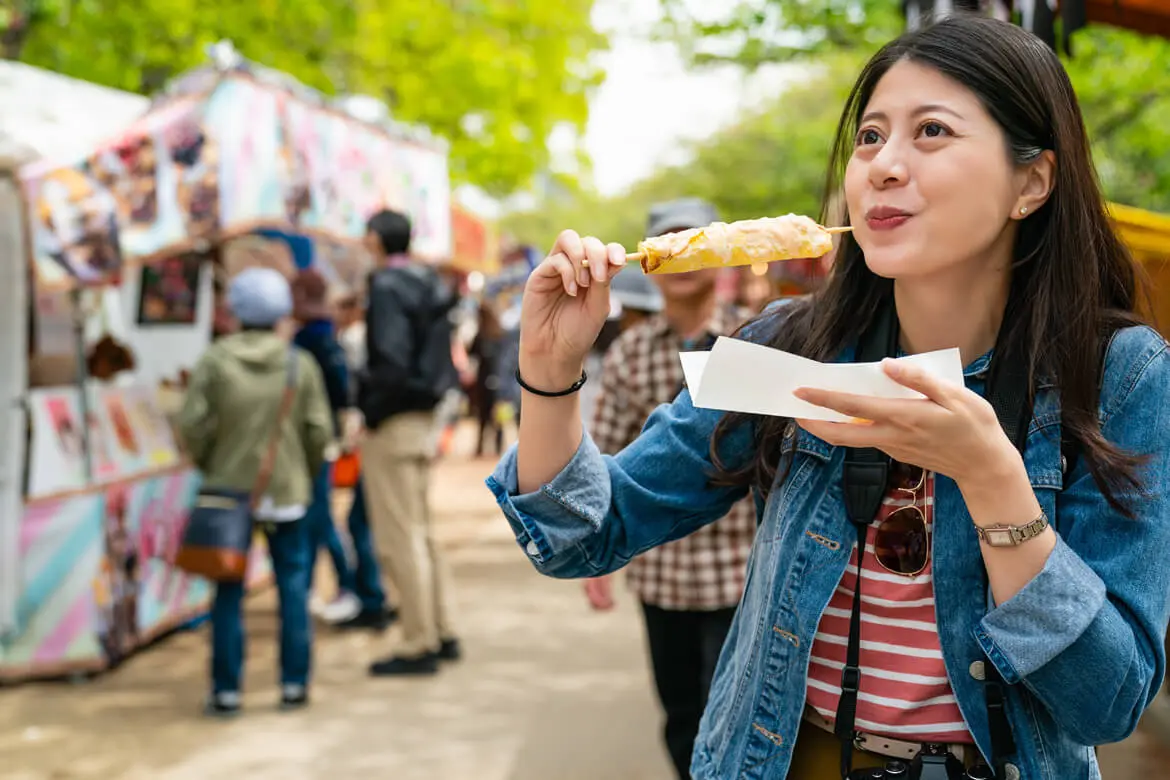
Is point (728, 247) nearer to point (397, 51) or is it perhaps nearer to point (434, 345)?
point (434, 345)

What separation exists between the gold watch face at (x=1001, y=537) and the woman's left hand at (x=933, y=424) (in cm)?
8

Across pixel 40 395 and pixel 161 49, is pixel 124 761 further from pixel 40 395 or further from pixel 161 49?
pixel 161 49

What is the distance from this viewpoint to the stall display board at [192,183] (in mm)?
5586

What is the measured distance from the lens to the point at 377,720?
5766 mm

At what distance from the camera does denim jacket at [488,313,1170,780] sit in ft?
4.81

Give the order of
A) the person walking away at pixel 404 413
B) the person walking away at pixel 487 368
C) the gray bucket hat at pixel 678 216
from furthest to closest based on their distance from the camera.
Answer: the person walking away at pixel 487 368
the person walking away at pixel 404 413
the gray bucket hat at pixel 678 216

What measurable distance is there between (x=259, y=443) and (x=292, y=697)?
4.29 feet

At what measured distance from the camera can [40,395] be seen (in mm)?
6160

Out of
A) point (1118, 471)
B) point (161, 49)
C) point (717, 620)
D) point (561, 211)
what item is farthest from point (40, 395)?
point (561, 211)

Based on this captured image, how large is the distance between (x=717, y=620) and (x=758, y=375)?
2.55m

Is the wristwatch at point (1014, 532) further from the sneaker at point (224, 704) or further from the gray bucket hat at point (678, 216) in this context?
the sneaker at point (224, 704)

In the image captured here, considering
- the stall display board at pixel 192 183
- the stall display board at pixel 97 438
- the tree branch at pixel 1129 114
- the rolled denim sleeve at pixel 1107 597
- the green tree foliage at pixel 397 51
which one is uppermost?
the green tree foliage at pixel 397 51

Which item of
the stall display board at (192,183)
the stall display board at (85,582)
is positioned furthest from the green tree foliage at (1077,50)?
the stall display board at (85,582)

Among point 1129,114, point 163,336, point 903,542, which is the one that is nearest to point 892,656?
point 903,542
